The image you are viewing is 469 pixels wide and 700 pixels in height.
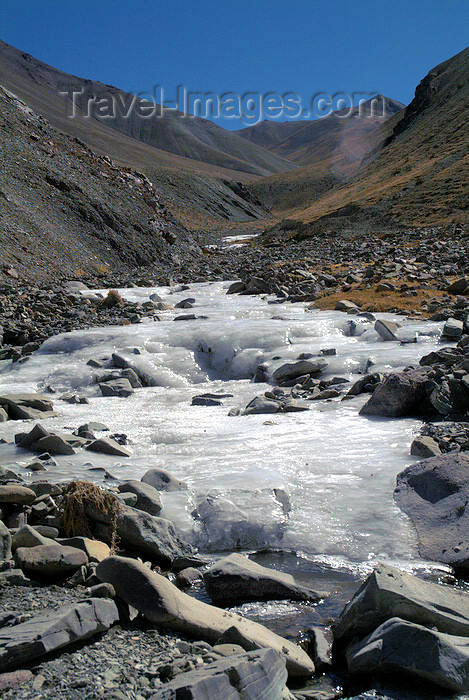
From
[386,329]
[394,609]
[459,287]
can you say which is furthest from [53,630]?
[459,287]

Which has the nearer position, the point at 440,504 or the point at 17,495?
the point at 17,495

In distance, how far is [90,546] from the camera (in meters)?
4.49

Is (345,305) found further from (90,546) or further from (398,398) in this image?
(90,546)

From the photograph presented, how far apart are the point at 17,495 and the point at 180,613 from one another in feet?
6.79

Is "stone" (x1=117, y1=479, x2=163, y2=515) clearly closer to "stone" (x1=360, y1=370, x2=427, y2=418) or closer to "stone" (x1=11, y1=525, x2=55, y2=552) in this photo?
"stone" (x1=11, y1=525, x2=55, y2=552)

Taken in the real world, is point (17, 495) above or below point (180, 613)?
above

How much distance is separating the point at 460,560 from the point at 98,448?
4406mm

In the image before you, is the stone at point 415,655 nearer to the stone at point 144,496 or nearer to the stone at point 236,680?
the stone at point 236,680

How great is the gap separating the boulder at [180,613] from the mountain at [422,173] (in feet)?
122

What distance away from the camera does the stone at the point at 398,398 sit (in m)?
8.54

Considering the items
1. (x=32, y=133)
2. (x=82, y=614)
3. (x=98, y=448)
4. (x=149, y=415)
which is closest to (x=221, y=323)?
(x=149, y=415)

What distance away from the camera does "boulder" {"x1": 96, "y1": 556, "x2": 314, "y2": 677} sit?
3564mm

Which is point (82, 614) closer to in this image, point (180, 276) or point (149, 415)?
point (149, 415)

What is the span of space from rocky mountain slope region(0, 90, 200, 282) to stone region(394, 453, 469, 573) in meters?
16.8
